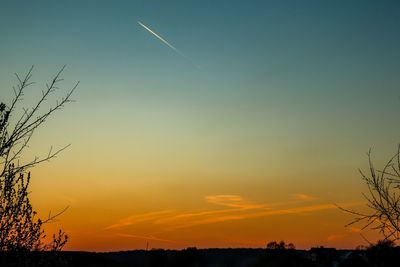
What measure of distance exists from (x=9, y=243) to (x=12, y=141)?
7.99 feet

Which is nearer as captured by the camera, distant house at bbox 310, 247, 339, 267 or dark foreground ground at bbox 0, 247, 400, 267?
dark foreground ground at bbox 0, 247, 400, 267

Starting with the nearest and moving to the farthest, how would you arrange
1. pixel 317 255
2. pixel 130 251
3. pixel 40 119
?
pixel 40 119 < pixel 317 255 < pixel 130 251

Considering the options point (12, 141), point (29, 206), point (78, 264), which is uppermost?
point (78, 264)

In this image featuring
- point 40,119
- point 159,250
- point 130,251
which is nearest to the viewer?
point 40,119

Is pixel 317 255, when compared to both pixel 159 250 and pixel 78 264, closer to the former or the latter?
pixel 159 250

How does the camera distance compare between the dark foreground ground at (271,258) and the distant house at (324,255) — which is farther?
the distant house at (324,255)

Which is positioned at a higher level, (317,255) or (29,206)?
(317,255)

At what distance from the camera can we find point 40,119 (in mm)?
7684

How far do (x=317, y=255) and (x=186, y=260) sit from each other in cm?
3245

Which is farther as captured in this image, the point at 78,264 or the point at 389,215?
the point at 78,264

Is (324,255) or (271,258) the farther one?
(271,258)

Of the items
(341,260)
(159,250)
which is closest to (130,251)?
(159,250)

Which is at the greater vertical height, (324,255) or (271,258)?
(271,258)

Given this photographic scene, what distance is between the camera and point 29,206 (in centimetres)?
935
